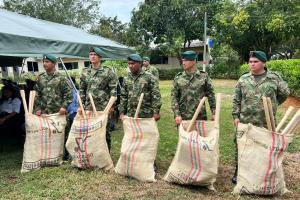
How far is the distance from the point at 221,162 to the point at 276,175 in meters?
1.66

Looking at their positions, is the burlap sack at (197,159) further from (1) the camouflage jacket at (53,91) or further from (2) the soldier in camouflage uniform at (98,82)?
(1) the camouflage jacket at (53,91)

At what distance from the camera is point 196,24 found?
29.1 metres

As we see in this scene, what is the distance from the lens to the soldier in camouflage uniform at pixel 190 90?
4609 millimetres

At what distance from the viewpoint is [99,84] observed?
4.99 m

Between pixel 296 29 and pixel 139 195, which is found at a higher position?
pixel 296 29

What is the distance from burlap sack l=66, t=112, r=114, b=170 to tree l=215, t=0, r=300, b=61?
16.8 metres

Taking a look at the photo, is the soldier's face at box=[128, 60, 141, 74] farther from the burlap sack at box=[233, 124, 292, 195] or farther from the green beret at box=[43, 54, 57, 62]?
the burlap sack at box=[233, 124, 292, 195]

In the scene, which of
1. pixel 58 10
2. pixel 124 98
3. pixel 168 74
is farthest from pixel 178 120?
pixel 58 10

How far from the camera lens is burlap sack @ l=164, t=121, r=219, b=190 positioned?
397 centimetres

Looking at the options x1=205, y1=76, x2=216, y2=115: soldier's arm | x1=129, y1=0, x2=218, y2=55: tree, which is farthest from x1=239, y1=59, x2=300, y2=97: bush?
x1=129, y1=0, x2=218, y2=55: tree

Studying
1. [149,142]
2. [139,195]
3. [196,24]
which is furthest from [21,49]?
[196,24]

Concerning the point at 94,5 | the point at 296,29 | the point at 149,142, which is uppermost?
the point at 94,5

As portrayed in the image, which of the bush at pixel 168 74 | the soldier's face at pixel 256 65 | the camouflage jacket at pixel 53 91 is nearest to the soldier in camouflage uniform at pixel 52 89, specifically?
the camouflage jacket at pixel 53 91

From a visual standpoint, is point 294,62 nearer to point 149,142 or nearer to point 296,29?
point 296,29
